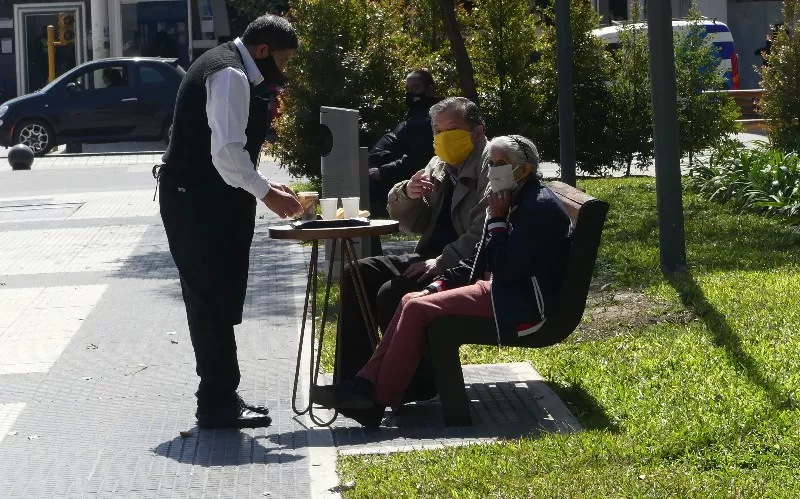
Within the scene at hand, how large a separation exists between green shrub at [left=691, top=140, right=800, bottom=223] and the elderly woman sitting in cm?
589

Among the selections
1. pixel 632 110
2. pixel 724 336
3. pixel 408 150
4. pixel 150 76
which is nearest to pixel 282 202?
pixel 724 336

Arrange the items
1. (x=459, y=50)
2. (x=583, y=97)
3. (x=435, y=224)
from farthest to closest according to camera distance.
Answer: (x=583, y=97)
(x=459, y=50)
(x=435, y=224)

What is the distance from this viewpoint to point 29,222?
45.8ft

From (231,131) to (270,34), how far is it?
553mm

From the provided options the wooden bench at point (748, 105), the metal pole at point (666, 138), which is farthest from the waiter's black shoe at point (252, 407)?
the wooden bench at point (748, 105)

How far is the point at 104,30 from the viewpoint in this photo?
33.9m

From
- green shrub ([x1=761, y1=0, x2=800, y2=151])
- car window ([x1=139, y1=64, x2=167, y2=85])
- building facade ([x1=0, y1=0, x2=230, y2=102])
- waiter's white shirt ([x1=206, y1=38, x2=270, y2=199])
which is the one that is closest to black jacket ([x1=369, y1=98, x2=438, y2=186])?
waiter's white shirt ([x1=206, y1=38, x2=270, y2=199])

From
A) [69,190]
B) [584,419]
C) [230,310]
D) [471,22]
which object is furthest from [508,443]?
[69,190]

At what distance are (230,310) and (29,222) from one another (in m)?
8.57

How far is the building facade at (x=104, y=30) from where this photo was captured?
108 ft

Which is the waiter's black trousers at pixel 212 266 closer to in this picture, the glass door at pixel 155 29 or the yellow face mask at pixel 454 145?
the yellow face mask at pixel 454 145

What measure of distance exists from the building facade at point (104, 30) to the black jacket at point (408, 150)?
2304cm

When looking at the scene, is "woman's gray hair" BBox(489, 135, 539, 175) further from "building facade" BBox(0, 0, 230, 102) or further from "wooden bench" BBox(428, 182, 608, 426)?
"building facade" BBox(0, 0, 230, 102)

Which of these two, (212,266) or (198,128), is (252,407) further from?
(198,128)
